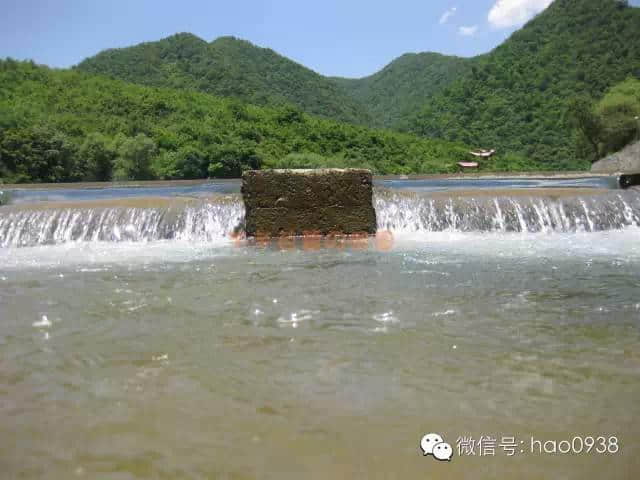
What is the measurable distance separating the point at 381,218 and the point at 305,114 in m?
60.2

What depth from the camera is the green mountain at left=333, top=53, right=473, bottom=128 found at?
286 ft

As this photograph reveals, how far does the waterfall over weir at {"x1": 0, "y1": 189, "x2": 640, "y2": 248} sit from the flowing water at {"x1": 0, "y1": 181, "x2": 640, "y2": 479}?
9.88 feet

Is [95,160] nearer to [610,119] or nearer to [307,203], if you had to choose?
[307,203]

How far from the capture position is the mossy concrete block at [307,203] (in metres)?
7.73

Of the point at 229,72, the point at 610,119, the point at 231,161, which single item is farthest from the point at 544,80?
the point at 229,72

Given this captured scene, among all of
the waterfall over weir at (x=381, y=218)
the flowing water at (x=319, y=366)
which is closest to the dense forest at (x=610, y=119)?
the waterfall over weir at (x=381, y=218)

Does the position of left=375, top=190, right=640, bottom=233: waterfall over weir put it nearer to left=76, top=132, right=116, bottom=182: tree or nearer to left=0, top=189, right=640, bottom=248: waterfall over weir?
left=0, top=189, right=640, bottom=248: waterfall over weir

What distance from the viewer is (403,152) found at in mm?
57281

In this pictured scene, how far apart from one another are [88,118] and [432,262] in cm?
5256

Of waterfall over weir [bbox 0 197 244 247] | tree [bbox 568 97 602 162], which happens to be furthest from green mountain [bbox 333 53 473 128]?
waterfall over weir [bbox 0 197 244 247]

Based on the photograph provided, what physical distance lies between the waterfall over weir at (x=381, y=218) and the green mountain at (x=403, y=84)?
73.0m

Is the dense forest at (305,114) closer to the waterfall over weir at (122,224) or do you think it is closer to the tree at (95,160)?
the tree at (95,160)

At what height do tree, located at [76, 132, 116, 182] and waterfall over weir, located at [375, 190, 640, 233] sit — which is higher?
tree, located at [76, 132, 116, 182]

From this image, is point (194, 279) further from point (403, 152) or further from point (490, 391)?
point (403, 152)
